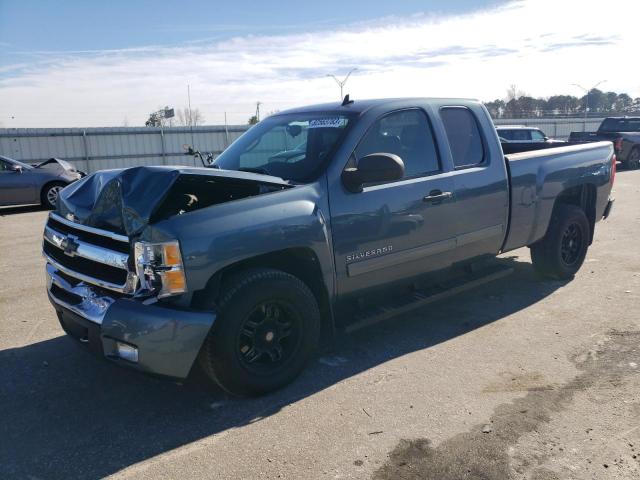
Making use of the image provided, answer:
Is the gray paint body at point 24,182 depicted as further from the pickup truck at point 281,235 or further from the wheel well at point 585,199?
the wheel well at point 585,199

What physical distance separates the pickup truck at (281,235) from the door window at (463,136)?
2 cm

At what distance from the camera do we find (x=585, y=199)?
6.20m

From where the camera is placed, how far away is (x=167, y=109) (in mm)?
45750

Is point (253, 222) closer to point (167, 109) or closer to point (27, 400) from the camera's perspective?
point (27, 400)

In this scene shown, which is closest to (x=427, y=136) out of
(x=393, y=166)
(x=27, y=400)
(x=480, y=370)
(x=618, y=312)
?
(x=393, y=166)

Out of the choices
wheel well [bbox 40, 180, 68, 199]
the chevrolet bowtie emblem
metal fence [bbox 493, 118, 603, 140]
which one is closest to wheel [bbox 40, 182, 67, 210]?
wheel well [bbox 40, 180, 68, 199]

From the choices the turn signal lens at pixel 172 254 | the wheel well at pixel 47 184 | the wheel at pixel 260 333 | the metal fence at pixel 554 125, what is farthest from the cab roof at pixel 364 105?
the metal fence at pixel 554 125

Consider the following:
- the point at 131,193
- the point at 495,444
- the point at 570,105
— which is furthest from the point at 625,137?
the point at 570,105

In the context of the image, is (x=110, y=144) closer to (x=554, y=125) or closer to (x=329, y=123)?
(x=329, y=123)

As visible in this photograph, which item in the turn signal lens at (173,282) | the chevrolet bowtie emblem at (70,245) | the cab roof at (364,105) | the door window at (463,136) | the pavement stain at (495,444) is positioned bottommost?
the pavement stain at (495,444)

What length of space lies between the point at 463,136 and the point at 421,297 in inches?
58.9

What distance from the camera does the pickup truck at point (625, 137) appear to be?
20.7m

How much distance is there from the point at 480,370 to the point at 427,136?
6.33ft

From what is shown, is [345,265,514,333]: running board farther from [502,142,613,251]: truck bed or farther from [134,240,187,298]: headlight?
[134,240,187,298]: headlight
